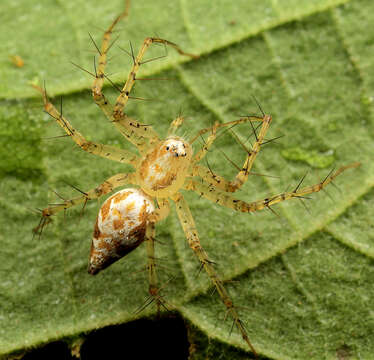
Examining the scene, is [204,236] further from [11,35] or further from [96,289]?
[11,35]

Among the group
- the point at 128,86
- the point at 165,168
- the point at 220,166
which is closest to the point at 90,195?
the point at 165,168

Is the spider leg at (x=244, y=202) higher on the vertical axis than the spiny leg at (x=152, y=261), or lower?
higher

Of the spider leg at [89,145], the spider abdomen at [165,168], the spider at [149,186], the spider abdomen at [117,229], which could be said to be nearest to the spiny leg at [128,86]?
the spider at [149,186]

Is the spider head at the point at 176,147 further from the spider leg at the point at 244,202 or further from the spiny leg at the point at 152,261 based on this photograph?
the spiny leg at the point at 152,261

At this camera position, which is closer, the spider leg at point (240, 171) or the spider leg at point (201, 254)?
the spider leg at point (201, 254)

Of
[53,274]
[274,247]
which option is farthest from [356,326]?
[53,274]

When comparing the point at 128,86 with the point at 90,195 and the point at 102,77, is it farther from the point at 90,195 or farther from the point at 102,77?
the point at 90,195
